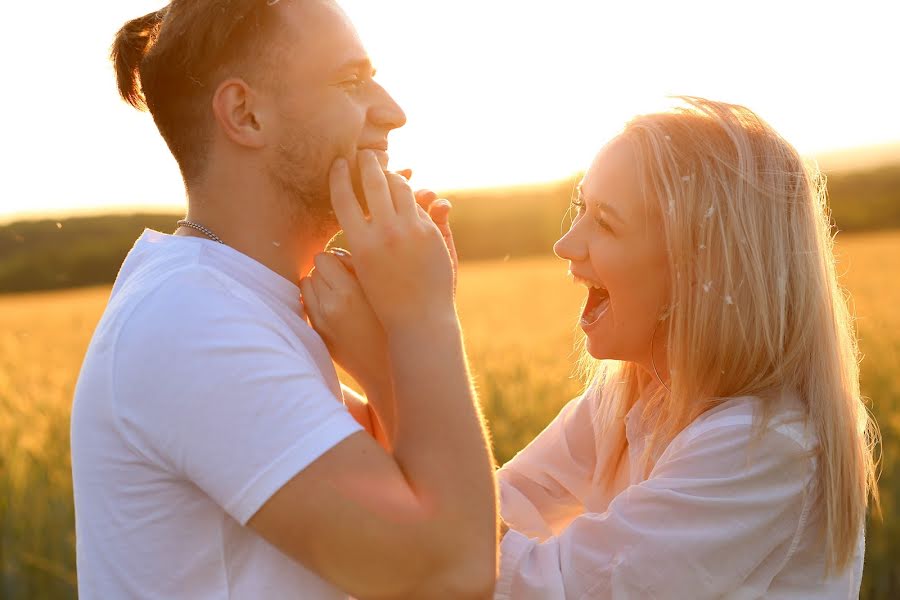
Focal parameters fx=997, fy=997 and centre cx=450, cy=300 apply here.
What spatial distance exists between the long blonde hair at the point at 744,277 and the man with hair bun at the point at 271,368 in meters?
0.79

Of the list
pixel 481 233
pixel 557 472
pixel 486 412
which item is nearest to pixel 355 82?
pixel 557 472

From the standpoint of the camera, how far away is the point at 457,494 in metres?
1.98

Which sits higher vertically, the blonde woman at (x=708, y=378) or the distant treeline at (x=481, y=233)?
the blonde woman at (x=708, y=378)

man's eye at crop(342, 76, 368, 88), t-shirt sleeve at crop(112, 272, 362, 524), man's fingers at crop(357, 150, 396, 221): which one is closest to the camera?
t-shirt sleeve at crop(112, 272, 362, 524)

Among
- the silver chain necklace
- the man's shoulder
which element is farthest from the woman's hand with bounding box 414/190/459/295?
the man's shoulder

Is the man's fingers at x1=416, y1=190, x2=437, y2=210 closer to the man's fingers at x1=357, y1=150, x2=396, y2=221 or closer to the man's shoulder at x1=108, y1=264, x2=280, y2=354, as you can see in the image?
the man's fingers at x1=357, y1=150, x2=396, y2=221

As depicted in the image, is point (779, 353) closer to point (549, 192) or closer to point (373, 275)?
point (373, 275)

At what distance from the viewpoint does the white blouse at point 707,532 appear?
2.67 m

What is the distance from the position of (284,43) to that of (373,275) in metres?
0.65

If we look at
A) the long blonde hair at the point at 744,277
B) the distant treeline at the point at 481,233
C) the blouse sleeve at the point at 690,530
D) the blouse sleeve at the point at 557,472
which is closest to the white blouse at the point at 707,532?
the blouse sleeve at the point at 690,530

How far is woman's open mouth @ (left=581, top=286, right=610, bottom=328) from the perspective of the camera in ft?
10.7

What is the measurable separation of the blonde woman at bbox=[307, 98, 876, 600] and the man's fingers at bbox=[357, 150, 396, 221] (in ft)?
0.67

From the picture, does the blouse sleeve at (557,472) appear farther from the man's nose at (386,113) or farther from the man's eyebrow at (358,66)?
the man's eyebrow at (358,66)

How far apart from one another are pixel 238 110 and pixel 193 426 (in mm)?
855
